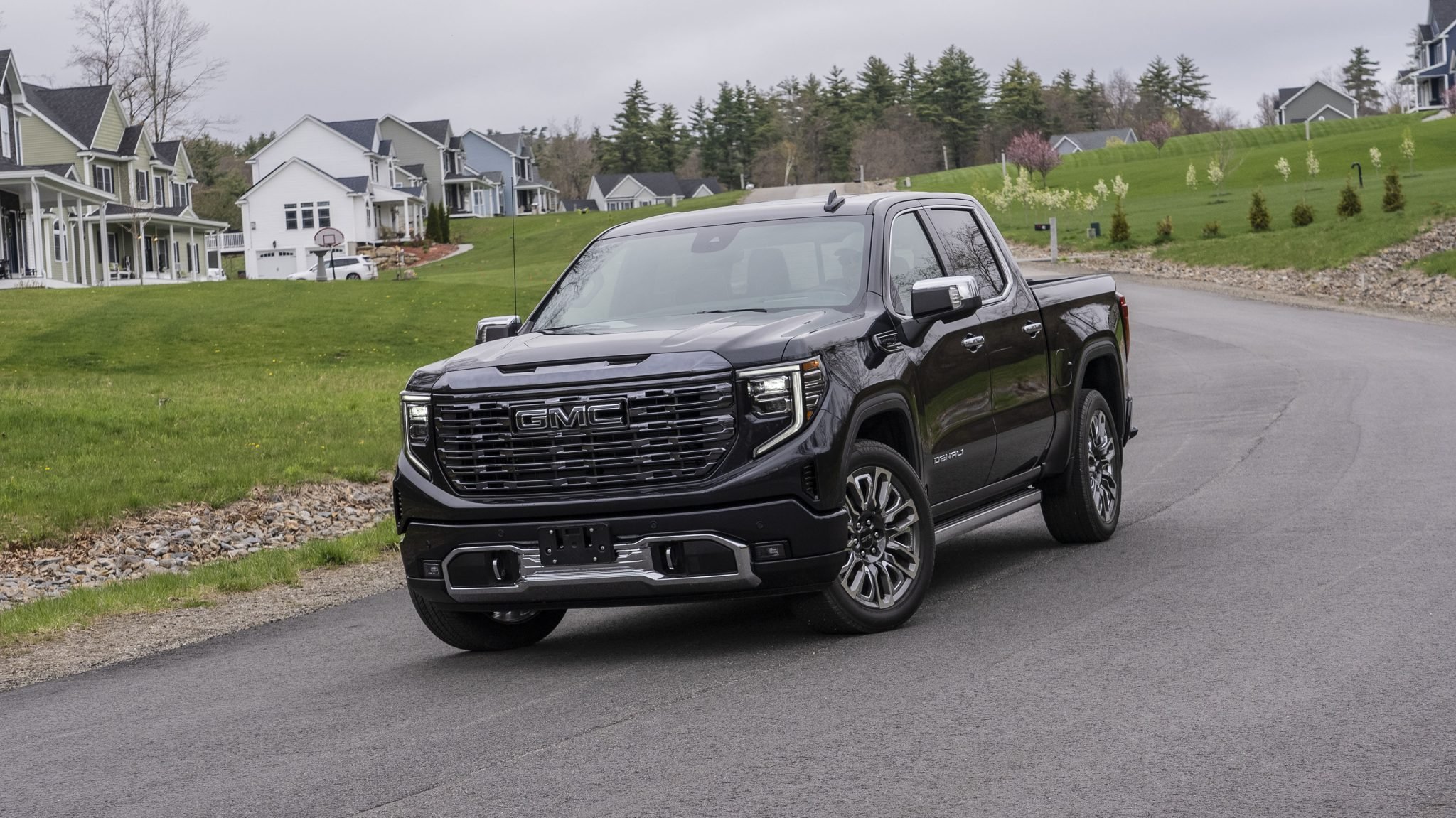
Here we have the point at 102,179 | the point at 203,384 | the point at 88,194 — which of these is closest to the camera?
the point at 203,384

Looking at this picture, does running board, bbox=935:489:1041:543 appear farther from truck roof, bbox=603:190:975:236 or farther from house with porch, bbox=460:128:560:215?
house with porch, bbox=460:128:560:215

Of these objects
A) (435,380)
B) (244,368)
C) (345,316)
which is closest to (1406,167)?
(345,316)

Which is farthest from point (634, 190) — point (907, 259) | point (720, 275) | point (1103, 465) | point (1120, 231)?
point (720, 275)

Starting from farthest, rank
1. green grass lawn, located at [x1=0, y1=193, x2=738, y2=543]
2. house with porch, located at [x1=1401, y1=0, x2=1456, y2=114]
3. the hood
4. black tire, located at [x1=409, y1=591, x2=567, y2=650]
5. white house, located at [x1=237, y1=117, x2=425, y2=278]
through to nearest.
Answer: house with porch, located at [x1=1401, y1=0, x2=1456, y2=114] < white house, located at [x1=237, y1=117, x2=425, y2=278] < green grass lawn, located at [x1=0, y1=193, x2=738, y2=543] < black tire, located at [x1=409, y1=591, x2=567, y2=650] < the hood

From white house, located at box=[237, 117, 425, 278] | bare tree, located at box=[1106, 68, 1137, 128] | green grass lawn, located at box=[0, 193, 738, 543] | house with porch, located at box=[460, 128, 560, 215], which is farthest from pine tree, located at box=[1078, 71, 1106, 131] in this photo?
green grass lawn, located at box=[0, 193, 738, 543]

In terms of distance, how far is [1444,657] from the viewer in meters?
6.23

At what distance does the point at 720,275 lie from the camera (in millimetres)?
8047

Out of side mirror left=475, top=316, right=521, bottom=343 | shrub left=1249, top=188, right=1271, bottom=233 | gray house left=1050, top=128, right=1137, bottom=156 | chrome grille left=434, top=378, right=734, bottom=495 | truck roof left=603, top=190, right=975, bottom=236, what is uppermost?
gray house left=1050, top=128, right=1137, bottom=156

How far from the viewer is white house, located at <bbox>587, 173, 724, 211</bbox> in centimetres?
14162

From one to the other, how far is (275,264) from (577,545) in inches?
3220

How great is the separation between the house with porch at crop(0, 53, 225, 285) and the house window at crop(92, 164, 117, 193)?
2.5 inches

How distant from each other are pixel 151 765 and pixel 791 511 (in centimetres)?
262

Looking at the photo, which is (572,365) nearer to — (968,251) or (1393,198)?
(968,251)

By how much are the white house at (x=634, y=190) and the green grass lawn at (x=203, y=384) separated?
303 feet
